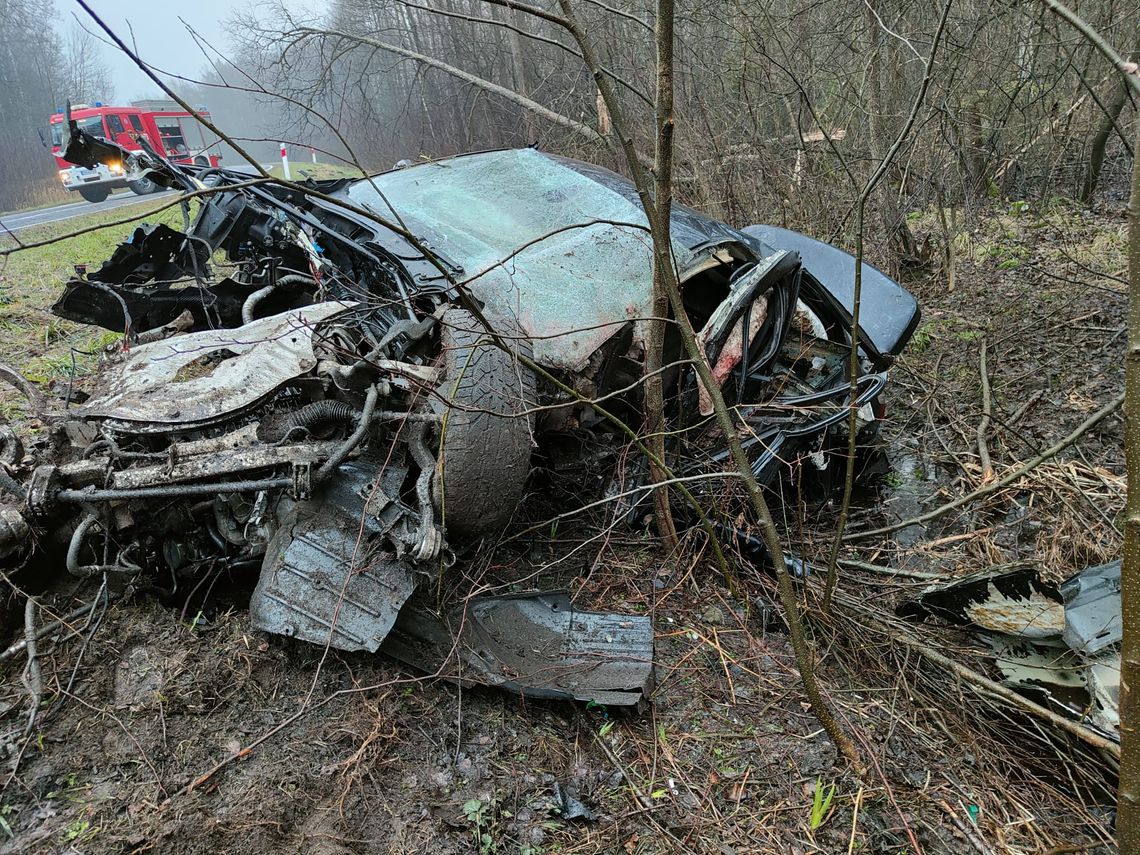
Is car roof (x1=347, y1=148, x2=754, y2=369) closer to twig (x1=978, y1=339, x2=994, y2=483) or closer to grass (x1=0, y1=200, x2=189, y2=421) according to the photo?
grass (x1=0, y1=200, x2=189, y2=421)

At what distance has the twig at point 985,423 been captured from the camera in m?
3.70

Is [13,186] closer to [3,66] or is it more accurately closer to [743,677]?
[3,66]

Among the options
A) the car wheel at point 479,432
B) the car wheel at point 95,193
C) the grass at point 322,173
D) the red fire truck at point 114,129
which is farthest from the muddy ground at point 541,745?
the car wheel at point 95,193

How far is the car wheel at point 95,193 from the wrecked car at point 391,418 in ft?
43.0

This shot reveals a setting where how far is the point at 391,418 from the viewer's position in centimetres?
241

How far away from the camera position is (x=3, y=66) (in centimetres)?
1928

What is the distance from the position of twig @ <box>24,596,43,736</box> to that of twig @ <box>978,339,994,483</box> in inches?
160

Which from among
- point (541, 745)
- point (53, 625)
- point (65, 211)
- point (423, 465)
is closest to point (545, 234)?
point (423, 465)

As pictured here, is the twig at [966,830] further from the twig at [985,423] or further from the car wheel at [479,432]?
the twig at [985,423]

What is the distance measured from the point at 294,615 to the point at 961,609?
2410 millimetres

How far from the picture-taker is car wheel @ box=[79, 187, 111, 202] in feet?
45.1

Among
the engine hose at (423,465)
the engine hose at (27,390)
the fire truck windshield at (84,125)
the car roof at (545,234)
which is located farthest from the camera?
the fire truck windshield at (84,125)

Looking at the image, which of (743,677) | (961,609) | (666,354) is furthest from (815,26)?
(743,677)

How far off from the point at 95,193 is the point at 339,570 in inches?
615
